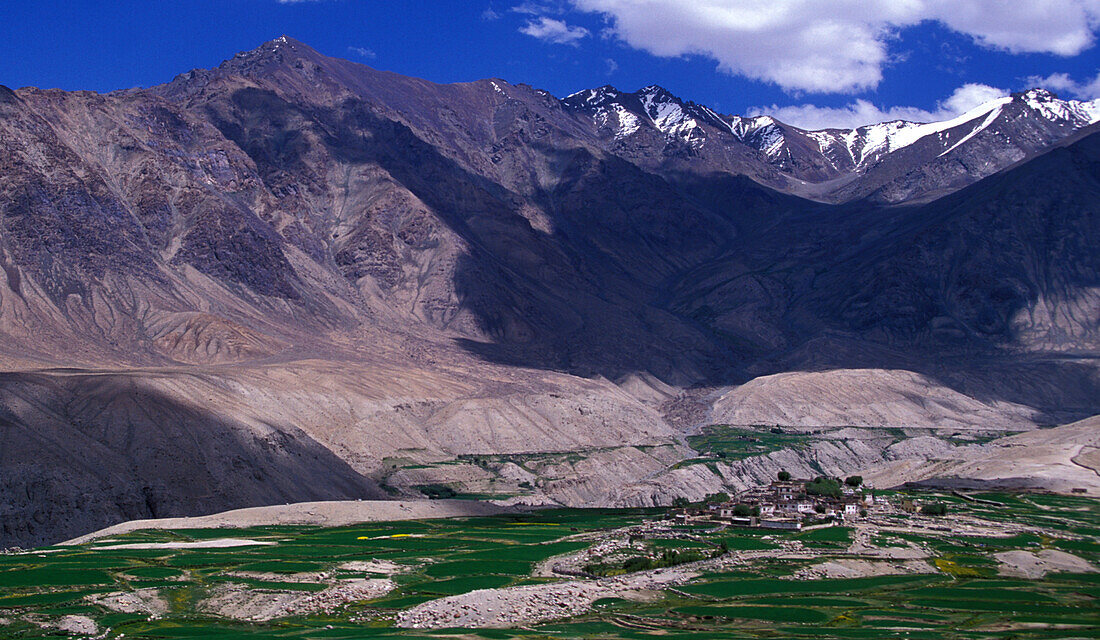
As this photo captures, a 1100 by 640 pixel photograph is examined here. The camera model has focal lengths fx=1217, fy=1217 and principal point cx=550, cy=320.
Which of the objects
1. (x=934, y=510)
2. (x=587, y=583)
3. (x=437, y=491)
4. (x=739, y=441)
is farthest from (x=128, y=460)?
(x=739, y=441)

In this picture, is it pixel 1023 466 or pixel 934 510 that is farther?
pixel 1023 466

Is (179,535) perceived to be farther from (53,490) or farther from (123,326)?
(123,326)

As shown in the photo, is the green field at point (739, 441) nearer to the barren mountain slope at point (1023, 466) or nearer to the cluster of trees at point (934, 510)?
the barren mountain slope at point (1023, 466)

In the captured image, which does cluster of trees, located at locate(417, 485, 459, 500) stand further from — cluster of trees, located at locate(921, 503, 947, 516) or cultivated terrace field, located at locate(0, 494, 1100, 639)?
cluster of trees, located at locate(921, 503, 947, 516)

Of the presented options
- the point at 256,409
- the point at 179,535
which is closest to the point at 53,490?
the point at 179,535

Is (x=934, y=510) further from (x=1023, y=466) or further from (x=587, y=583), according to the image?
(x=1023, y=466)
